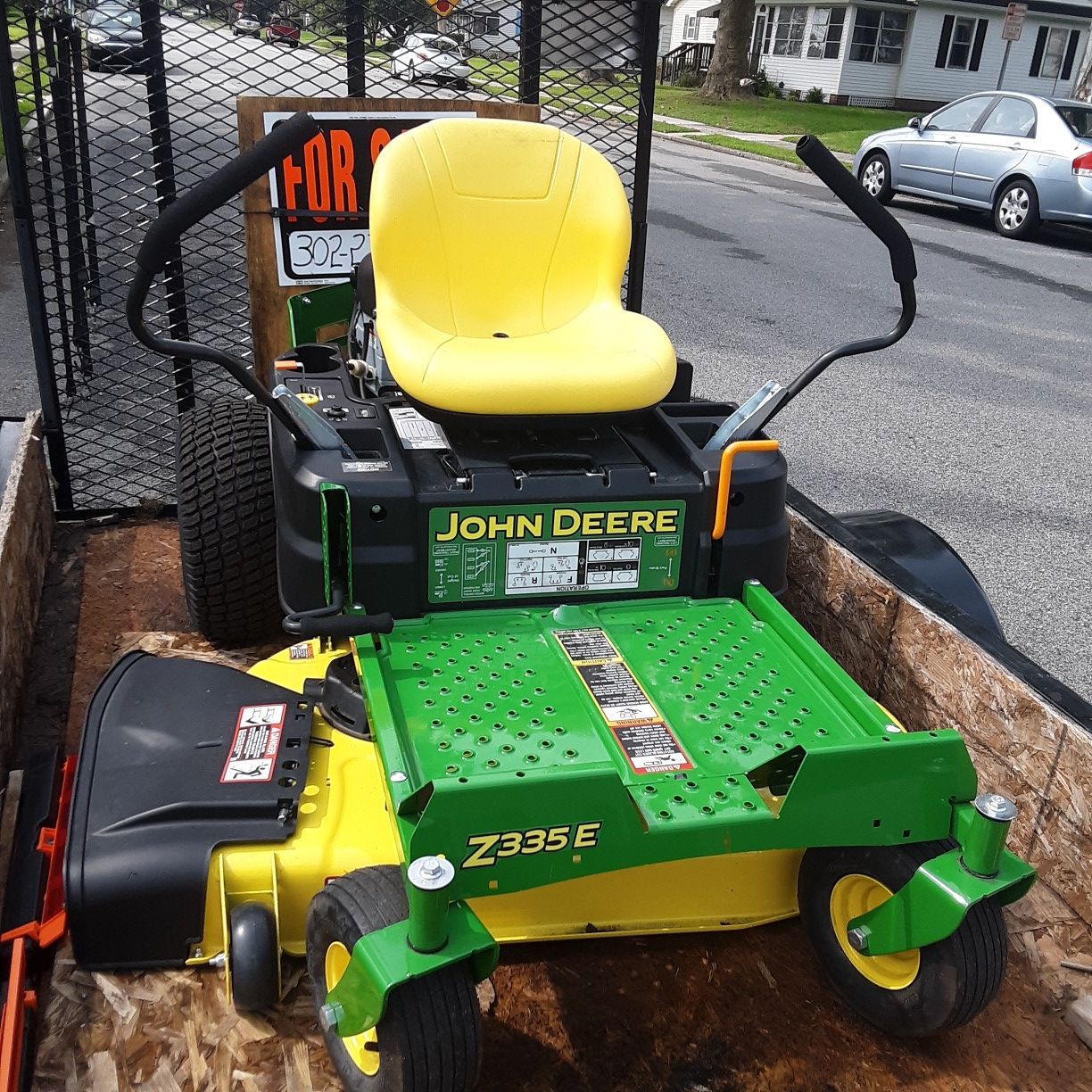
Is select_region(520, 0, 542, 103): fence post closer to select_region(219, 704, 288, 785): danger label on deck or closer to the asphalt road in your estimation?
the asphalt road

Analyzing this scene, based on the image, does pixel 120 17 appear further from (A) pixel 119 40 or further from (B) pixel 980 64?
(B) pixel 980 64

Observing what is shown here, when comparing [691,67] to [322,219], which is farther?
[691,67]

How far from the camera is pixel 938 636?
2340mm

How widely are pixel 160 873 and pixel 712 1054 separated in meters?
0.97

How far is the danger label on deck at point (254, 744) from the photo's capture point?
1.98 m

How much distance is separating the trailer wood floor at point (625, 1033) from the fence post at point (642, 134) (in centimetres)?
211

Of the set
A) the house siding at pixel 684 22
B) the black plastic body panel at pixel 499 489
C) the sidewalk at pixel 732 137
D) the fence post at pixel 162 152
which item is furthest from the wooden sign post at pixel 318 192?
the house siding at pixel 684 22

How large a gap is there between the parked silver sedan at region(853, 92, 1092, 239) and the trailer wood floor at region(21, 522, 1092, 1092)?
9.16 m

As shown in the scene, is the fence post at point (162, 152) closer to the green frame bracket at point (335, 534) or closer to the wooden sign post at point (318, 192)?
the wooden sign post at point (318, 192)

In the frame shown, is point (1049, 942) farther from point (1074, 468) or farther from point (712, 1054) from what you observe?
point (1074, 468)

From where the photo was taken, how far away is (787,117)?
2119 cm

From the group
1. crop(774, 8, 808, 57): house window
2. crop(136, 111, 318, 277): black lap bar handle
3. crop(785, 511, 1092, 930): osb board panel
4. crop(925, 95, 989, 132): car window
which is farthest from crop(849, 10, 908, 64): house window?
crop(136, 111, 318, 277): black lap bar handle

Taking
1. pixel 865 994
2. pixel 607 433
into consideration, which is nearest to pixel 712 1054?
pixel 865 994

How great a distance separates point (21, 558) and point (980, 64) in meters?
29.4
